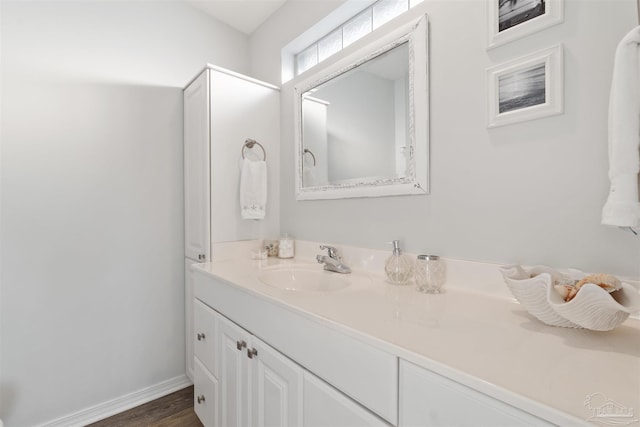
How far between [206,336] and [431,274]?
1032mm

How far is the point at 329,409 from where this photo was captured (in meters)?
0.74

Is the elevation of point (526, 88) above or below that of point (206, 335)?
above

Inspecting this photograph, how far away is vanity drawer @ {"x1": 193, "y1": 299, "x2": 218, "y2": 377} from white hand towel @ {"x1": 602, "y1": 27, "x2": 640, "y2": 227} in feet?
4.41

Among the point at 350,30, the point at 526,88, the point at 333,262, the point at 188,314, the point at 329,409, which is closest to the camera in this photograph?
the point at 329,409

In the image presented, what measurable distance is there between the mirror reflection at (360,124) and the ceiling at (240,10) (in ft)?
2.35

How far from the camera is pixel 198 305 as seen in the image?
1427mm

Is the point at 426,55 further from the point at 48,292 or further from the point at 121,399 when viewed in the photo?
the point at 121,399

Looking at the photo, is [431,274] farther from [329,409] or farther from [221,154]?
[221,154]

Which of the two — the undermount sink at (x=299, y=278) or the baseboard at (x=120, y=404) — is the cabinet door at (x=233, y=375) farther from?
the baseboard at (x=120, y=404)

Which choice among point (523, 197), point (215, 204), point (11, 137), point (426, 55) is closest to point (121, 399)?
point (215, 204)

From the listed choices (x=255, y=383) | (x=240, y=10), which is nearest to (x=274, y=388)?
(x=255, y=383)

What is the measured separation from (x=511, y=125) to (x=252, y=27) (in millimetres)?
1891

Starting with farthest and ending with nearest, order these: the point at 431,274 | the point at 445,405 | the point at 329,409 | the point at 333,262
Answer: the point at 333,262
the point at 431,274
the point at 329,409
the point at 445,405

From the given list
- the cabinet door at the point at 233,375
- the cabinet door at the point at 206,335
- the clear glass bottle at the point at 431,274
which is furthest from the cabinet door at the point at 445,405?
the cabinet door at the point at 206,335
